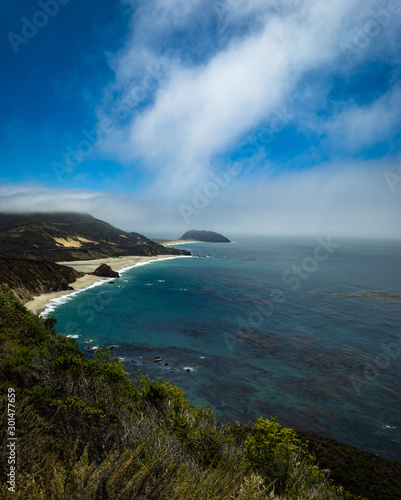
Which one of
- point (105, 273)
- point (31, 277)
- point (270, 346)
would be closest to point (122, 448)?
point (270, 346)

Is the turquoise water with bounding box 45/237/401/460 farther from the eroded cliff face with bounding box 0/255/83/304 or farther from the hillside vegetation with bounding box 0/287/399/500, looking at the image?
the hillside vegetation with bounding box 0/287/399/500

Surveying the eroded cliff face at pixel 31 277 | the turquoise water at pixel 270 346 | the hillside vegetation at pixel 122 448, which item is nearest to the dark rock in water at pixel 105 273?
the eroded cliff face at pixel 31 277

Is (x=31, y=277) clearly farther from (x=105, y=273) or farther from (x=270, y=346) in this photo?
(x=270, y=346)

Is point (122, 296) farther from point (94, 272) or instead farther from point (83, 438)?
point (83, 438)

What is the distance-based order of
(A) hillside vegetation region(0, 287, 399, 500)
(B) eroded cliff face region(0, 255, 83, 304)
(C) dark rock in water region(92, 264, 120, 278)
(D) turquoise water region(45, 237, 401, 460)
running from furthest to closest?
(C) dark rock in water region(92, 264, 120, 278)
(B) eroded cliff face region(0, 255, 83, 304)
(D) turquoise water region(45, 237, 401, 460)
(A) hillside vegetation region(0, 287, 399, 500)

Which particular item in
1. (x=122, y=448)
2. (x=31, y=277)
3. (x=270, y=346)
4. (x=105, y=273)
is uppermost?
(x=31, y=277)

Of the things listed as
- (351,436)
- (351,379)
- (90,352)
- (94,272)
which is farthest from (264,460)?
(94,272)

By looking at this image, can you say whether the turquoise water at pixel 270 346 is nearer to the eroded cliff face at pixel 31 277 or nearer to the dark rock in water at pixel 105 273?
the eroded cliff face at pixel 31 277

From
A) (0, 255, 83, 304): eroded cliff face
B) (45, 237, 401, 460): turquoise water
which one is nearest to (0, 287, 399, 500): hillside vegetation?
(45, 237, 401, 460): turquoise water
